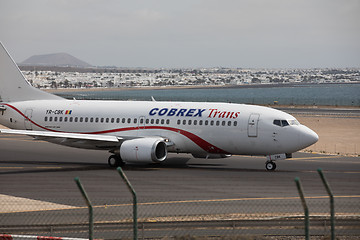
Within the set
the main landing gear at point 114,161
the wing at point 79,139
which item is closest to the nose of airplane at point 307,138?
the wing at point 79,139

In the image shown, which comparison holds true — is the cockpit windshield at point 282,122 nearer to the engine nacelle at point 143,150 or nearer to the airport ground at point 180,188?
the airport ground at point 180,188

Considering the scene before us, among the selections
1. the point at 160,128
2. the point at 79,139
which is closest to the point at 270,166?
the point at 160,128

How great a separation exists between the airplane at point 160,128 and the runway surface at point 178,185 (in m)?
1.25

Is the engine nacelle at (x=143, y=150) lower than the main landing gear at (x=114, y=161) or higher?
higher

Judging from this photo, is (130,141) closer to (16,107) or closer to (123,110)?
(123,110)

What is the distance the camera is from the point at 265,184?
31.4 m

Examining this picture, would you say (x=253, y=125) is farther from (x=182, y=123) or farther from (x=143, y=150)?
(x=143, y=150)

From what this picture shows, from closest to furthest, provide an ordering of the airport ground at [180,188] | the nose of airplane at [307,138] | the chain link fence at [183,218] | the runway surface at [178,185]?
the chain link fence at [183,218] → the airport ground at [180,188] → the runway surface at [178,185] → the nose of airplane at [307,138]

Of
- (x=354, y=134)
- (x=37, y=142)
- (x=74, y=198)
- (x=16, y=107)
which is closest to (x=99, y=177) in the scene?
(x=74, y=198)

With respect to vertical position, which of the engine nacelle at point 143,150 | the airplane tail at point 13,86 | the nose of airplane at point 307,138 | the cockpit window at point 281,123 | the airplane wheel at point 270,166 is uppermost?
the airplane tail at point 13,86

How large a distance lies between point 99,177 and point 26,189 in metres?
5.30

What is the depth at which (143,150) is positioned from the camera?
37.0 meters

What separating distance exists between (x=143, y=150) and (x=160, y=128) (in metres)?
2.75

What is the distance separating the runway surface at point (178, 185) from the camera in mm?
24656
